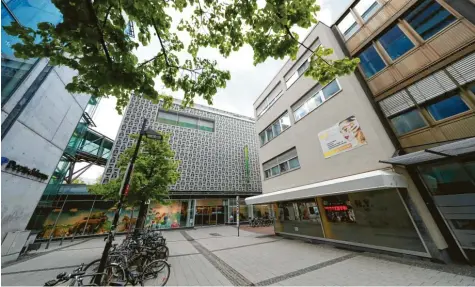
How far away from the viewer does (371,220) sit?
7453mm

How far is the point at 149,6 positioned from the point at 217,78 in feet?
7.26

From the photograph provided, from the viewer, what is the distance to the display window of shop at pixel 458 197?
18.0ft

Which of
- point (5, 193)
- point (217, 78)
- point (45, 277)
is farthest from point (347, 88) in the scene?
point (5, 193)

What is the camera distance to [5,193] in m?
7.65

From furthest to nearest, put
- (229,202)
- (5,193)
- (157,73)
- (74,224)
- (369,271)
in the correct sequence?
1. (229,202)
2. (74,224)
3. (5,193)
4. (369,271)
5. (157,73)

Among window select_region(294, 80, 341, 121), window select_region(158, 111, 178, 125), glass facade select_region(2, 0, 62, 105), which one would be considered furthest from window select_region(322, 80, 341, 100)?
window select_region(158, 111, 178, 125)

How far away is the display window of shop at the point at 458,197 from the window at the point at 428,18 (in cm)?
520

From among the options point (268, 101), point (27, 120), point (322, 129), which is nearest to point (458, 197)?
point (322, 129)

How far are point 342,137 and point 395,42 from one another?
479 centimetres

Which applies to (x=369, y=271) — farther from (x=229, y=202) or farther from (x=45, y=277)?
(x=229, y=202)

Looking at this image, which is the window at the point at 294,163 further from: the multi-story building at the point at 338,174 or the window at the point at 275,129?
the window at the point at 275,129

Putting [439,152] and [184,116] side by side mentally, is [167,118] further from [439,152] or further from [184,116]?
[439,152]

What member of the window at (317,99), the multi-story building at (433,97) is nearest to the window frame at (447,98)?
the multi-story building at (433,97)

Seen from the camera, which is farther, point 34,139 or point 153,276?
point 34,139
